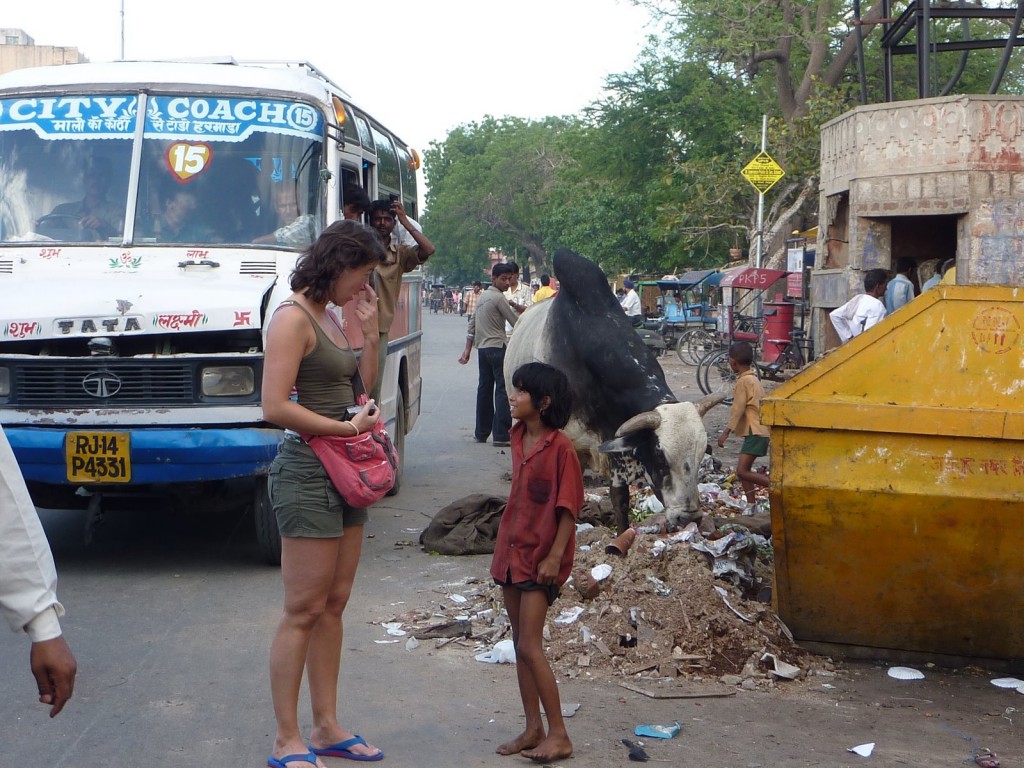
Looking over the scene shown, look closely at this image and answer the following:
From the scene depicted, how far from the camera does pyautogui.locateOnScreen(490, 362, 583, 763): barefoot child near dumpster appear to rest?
4281 mm

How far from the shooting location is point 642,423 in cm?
714

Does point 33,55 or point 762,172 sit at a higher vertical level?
point 33,55

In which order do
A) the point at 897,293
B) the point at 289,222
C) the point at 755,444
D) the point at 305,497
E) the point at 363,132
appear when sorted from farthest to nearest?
the point at 897,293 → the point at 363,132 → the point at 755,444 → the point at 289,222 → the point at 305,497

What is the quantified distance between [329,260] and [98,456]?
10.1 feet

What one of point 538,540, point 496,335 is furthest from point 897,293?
point 538,540

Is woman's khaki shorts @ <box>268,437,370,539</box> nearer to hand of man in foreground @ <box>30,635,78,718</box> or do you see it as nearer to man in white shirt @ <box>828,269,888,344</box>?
hand of man in foreground @ <box>30,635,78,718</box>

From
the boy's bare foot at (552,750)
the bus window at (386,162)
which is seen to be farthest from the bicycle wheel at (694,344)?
the boy's bare foot at (552,750)

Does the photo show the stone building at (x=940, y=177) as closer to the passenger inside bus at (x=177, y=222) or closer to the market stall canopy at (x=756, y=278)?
the market stall canopy at (x=756, y=278)

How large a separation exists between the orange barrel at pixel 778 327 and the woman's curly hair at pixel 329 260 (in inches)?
632

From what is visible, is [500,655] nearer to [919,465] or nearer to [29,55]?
[919,465]

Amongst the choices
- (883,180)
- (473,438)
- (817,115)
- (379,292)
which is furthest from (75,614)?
(817,115)

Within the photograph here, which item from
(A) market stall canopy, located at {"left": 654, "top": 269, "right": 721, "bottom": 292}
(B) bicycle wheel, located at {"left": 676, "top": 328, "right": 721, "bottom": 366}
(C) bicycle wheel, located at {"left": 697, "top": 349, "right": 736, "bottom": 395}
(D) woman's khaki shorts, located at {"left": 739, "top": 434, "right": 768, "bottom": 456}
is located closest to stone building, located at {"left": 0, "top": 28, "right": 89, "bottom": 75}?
(A) market stall canopy, located at {"left": 654, "top": 269, "right": 721, "bottom": 292}

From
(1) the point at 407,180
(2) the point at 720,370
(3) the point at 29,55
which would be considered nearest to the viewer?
(1) the point at 407,180

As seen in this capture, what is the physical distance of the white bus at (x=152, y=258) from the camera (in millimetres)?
6613
